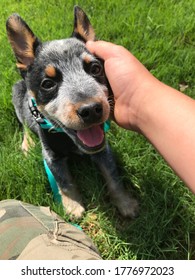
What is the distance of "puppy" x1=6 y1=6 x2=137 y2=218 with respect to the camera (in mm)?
2742

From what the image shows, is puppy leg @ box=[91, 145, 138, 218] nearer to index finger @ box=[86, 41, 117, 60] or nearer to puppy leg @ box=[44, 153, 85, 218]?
puppy leg @ box=[44, 153, 85, 218]

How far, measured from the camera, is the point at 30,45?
10.2 feet

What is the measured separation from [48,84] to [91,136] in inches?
19.7

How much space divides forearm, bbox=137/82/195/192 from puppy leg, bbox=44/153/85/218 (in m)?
0.96

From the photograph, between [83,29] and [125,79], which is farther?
[83,29]

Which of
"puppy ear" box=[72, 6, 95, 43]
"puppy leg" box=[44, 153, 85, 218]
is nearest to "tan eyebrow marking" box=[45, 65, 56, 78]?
"puppy ear" box=[72, 6, 95, 43]

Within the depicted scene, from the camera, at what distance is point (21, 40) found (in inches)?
121

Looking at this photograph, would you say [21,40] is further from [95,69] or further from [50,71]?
[95,69]

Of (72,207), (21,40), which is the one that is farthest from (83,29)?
(72,207)

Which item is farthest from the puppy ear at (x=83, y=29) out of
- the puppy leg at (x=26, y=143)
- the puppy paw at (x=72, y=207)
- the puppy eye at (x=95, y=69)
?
the puppy paw at (x=72, y=207)

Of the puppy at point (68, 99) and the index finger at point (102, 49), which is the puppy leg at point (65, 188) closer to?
the puppy at point (68, 99)

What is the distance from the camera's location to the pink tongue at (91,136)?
2912mm

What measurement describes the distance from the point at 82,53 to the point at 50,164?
3.36 ft

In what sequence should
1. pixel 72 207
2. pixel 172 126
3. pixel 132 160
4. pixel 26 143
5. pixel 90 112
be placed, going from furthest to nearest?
1. pixel 26 143
2. pixel 132 160
3. pixel 72 207
4. pixel 90 112
5. pixel 172 126
